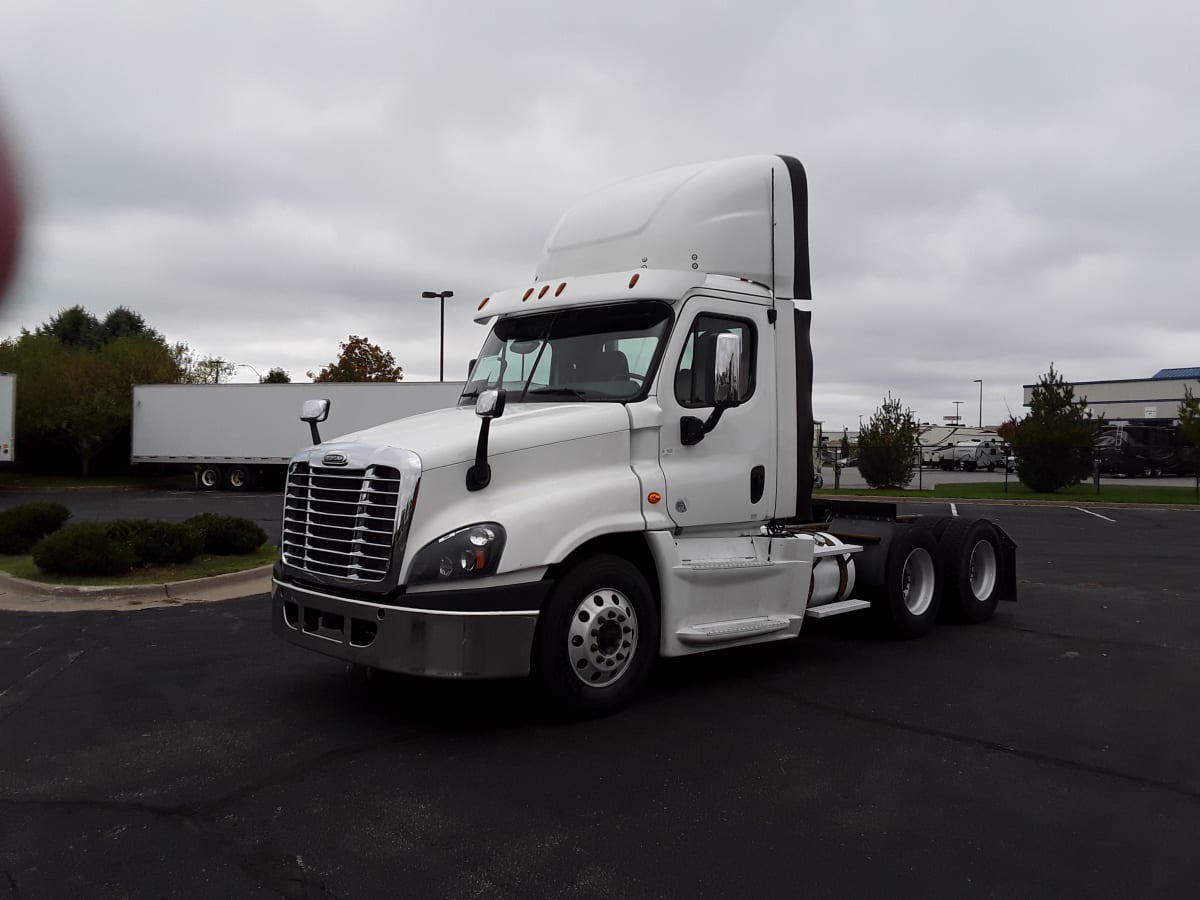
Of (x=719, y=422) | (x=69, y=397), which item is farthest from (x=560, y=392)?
(x=69, y=397)

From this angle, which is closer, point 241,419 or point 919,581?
point 919,581

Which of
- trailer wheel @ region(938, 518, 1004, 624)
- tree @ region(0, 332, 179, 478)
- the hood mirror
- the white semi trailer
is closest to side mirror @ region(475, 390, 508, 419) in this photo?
the hood mirror

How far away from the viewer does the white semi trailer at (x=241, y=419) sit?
30766 millimetres

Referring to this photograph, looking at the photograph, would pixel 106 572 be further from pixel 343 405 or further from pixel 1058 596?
pixel 343 405

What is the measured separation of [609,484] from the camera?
19.1 feet

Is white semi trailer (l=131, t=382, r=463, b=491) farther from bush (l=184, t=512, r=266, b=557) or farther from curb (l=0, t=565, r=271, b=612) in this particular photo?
curb (l=0, t=565, r=271, b=612)

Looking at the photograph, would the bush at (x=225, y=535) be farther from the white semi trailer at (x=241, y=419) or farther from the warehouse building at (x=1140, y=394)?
the warehouse building at (x=1140, y=394)

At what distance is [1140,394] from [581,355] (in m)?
78.4

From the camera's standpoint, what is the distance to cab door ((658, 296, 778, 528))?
6.27 meters

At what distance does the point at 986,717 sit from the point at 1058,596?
5.52 metres

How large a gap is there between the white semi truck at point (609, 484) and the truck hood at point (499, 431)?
2cm

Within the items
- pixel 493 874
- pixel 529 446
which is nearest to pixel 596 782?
pixel 493 874

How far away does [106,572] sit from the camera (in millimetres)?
10688

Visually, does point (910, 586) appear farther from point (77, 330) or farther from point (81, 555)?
point (77, 330)
